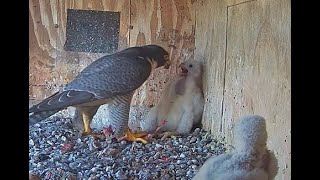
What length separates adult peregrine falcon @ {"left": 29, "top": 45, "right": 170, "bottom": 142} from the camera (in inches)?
50.5

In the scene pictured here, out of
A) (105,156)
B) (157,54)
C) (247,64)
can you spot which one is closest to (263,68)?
(247,64)

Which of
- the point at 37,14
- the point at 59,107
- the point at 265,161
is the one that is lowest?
the point at 265,161

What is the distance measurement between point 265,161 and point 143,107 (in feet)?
1.17

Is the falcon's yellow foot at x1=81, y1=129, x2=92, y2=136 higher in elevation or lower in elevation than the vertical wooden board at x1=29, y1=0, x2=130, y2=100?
lower

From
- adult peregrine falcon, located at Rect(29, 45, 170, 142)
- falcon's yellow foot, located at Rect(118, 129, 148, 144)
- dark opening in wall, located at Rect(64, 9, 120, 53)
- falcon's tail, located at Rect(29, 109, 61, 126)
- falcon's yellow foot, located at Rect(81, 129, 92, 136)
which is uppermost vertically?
dark opening in wall, located at Rect(64, 9, 120, 53)

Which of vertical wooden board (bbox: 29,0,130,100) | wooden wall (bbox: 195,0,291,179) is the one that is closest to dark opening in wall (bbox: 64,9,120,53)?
vertical wooden board (bbox: 29,0,130,100)

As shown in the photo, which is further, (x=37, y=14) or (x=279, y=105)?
(x=37, y=14)

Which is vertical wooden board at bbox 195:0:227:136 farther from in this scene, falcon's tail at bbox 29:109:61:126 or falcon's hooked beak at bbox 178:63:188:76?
falcon's tail at bbox 29:109:61:126

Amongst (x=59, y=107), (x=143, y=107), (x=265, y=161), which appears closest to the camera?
(x=265, y=161)

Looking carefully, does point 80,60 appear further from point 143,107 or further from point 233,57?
point 233,57

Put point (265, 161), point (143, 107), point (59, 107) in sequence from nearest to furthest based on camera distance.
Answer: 1. point (265, 161)
2. point (59, 107)
3. point (143, 107)

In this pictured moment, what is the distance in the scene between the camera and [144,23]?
4.50 ft

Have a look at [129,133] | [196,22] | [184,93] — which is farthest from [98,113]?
[196,22]

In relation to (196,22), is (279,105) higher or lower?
lower
